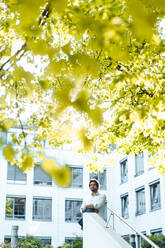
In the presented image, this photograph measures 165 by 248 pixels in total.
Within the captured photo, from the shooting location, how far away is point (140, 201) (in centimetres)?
2414

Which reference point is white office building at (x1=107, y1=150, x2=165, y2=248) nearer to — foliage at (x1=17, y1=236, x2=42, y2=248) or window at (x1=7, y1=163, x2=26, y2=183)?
foliage at (x1=17, y1=236, x2=42, y2=248)

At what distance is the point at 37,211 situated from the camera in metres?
27.0

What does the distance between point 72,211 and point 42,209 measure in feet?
7.26

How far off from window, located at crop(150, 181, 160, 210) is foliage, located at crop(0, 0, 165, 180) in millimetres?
12348

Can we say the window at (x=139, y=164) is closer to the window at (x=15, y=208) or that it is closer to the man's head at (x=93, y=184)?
the window at (x=15, y=208)

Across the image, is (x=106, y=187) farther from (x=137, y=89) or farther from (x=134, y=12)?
(x=134, y=12)

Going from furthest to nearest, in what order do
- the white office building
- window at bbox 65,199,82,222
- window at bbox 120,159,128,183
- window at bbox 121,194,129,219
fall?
window at bbox 65,199,82,222
window at bbox 120,159,128,183
window at bbox 121,194,129,219
the white office building

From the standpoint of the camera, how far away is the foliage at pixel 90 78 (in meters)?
2.71

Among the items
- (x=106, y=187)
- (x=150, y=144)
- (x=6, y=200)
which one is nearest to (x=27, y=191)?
(x=6, y=200)

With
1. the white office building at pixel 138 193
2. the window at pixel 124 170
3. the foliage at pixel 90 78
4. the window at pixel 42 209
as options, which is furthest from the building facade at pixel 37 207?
the foliage at pixel 90 78

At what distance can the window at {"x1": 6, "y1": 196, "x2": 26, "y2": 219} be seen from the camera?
86.0ft

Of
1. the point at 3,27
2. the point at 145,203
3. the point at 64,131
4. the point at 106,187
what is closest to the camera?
the point at 64,131

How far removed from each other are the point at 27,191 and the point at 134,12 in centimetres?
2591

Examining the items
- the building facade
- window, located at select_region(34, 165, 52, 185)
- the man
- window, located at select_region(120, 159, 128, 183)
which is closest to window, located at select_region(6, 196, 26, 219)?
the building facade
